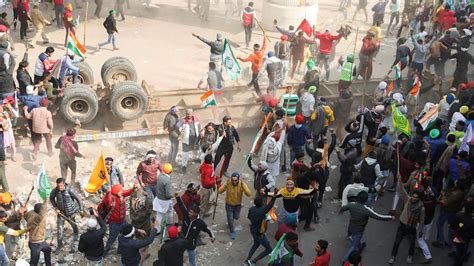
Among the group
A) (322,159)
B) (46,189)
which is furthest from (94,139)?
(322,159)

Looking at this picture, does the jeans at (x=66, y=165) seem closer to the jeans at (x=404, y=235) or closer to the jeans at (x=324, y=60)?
the jeans at (x=404, y=235)

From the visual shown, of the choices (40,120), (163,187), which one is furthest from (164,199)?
(40,120)

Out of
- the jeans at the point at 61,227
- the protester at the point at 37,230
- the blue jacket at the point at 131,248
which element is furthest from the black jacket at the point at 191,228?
the protester at the point at 37,230

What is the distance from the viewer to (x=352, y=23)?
25234mm

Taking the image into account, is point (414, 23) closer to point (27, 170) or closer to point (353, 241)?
point (353, 241)

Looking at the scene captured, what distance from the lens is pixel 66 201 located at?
10.3m

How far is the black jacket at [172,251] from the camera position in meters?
9.22

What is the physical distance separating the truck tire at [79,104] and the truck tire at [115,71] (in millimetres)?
1397

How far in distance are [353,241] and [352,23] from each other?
635 inches

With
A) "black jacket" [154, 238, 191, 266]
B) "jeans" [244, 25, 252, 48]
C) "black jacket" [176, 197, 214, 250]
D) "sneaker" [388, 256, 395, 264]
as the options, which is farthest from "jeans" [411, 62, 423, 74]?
"black jacket" [154, 238, 191, 266]

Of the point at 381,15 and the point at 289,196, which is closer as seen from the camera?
the point at 289,196

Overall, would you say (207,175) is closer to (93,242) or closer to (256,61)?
(93,242)

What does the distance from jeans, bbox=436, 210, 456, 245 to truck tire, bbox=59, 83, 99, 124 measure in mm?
8174

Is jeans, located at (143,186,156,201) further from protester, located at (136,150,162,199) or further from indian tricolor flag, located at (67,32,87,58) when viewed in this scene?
indian tricolor flag, located at (67,32,87,58)
